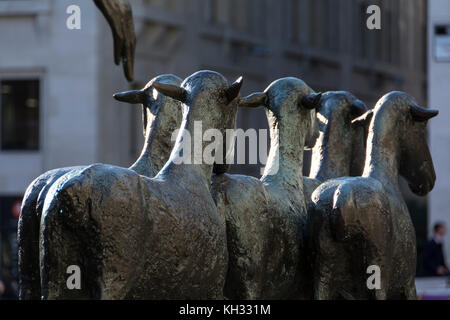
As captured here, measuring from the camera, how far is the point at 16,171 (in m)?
24.2

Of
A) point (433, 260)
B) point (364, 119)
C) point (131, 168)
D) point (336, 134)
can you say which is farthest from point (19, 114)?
point (131, 168)

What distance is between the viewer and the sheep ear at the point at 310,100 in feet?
18.5

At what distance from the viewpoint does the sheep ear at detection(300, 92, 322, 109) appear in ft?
18.5

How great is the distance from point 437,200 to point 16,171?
9713 mm

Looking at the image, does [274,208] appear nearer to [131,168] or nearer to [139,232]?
[131,168]

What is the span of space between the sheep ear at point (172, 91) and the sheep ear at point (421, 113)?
1.40 meters

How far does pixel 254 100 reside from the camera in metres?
5.65

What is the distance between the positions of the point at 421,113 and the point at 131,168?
62.0 inches

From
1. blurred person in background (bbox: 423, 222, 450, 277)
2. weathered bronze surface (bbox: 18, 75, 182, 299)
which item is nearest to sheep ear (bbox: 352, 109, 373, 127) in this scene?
weathered bronze surface (bbox: 18, 75, 182, 299)

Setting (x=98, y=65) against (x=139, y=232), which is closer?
(x=139, y=232)

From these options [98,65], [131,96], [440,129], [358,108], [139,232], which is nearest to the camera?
[139,232]

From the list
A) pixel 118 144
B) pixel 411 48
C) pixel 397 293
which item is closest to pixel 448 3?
pixel 118 144

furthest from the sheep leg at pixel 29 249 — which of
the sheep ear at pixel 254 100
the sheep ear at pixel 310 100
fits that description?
the sheep ear at pixel 310 100
